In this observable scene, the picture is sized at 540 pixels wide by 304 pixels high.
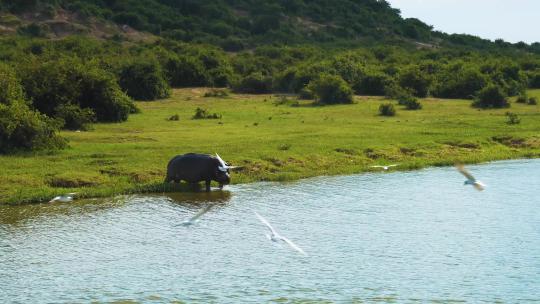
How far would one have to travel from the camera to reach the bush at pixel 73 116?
98.1 feet

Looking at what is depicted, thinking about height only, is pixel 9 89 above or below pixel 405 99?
above

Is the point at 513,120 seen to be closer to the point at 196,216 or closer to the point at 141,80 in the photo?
the point at 141,80

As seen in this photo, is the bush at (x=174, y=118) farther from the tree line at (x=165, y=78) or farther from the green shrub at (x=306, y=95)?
the green shrub at (x=306, y=95)

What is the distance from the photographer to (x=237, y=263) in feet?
50.8

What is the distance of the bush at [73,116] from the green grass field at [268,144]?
66cm

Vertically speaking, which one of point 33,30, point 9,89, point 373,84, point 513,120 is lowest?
point 513,120

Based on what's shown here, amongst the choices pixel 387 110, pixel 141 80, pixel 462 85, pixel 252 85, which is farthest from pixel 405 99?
pixel 141 80

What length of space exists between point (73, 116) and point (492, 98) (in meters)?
20.6

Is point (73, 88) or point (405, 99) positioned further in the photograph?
point (405, 99)

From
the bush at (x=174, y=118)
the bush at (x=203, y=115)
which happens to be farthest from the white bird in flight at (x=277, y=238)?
the bush at (x=203, y=115)

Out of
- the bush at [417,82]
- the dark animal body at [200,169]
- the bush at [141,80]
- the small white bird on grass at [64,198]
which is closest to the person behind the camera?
Answer: the small white bird on grass at [64,198]

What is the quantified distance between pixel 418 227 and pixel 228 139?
1127 cm

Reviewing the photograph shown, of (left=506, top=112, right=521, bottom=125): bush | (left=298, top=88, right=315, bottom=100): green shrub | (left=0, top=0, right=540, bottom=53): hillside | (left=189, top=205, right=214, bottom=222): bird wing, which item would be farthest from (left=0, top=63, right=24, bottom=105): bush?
(left=0, top=0, right=540, bottom=53): hillside

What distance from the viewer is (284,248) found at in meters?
16.5
